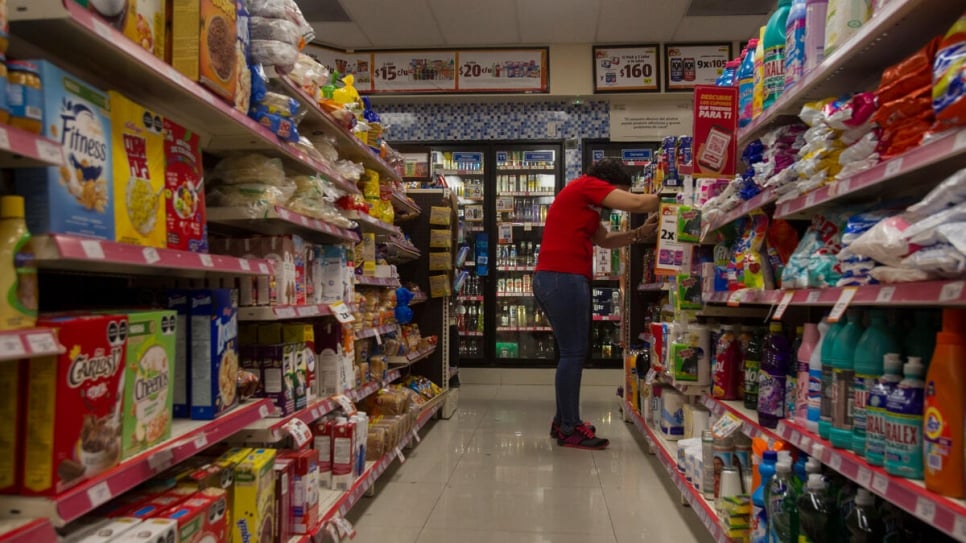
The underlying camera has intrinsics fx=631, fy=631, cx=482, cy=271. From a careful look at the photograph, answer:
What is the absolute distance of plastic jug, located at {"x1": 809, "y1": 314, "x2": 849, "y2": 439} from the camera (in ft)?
5.78

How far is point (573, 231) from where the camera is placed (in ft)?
14.3

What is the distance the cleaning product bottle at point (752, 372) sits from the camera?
2561mm

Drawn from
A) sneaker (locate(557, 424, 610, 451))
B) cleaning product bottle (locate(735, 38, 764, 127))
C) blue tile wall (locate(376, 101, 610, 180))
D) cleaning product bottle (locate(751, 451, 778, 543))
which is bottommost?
sneaker (locate(557, 424, 610, 451))

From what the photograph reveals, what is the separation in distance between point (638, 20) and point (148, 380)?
257 inches

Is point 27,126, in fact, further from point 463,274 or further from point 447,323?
point 463,274

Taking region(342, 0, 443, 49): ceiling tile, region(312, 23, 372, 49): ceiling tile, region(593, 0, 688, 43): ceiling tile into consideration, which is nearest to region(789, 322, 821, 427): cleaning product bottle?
region(593, 0, 688, 43): ceiling tile

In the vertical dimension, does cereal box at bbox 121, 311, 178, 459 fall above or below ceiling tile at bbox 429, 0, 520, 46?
below

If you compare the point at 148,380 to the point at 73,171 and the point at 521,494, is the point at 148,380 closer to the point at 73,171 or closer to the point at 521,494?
the point at 73,171

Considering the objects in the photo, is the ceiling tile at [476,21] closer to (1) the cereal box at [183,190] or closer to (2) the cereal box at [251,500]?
(1) the cereal box at [183,190]

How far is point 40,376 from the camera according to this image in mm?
1190

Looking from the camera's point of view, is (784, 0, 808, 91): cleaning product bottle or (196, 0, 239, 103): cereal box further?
(784, 0, 808, 91): cleaning product bottle

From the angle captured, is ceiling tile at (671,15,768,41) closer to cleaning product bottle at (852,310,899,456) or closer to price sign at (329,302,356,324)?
price sign at (329,302,356,324)

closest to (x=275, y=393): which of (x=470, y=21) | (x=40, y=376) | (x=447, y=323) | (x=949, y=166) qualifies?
(x=40, y=376)

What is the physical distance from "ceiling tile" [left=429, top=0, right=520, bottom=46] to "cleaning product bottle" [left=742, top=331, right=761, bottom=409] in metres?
4.89
